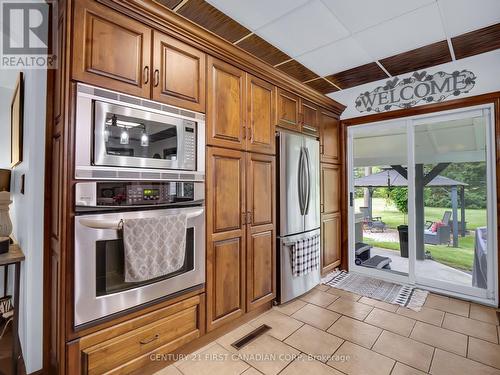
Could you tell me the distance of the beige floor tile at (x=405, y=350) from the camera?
1869mm

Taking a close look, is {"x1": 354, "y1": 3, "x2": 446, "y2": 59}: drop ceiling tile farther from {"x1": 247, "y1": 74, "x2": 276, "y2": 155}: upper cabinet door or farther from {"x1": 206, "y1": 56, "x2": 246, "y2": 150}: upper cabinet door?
{"x1": 206, "y1": 56, "x2": 246, "y2": 150}: upper cabinet door

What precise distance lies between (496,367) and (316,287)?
167 cm

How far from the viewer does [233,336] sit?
2191mm

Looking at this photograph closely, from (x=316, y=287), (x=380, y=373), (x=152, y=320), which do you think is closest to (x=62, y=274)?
(x=152, y=320)

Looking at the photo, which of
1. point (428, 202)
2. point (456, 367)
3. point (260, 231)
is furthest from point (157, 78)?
point (428, 202)

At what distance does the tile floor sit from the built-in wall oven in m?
0.64

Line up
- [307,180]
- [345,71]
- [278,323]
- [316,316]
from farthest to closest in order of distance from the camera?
1. [345,71]
2. [307,180]
3. [316,316]
4. [278,323]

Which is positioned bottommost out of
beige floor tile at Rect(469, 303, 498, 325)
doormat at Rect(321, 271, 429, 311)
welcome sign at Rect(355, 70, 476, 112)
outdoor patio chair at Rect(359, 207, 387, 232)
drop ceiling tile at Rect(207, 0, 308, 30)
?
beige floor tile at Rect(469, 303, 498, 325)

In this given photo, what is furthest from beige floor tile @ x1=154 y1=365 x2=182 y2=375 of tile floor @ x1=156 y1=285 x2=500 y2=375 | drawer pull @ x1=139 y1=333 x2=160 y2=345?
drawer pull @ x1=139 y1=333 x2=160 y2=345

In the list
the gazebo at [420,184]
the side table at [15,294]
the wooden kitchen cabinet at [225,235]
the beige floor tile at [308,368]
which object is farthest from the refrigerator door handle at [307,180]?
the side table at [15,294]

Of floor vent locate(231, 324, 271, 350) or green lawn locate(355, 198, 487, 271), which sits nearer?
floor vent locate(231, 324, 271, 350)

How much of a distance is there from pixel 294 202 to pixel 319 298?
116 centimetres

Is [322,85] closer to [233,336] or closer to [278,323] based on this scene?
[278,323]

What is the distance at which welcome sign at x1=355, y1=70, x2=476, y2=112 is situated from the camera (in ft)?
9.39
